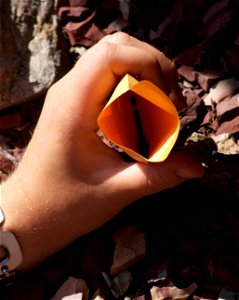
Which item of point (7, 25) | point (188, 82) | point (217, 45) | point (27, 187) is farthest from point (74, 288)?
point (7, 25)

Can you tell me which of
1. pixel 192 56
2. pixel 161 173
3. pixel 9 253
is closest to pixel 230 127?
pixel 192 56

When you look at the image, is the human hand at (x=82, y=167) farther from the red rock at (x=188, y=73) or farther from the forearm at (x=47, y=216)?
the red rock at (x=188, y=73)

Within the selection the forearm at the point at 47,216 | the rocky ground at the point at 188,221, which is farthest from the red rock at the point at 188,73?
the forearm at the point at 47,216

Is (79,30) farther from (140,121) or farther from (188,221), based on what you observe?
(188,221)

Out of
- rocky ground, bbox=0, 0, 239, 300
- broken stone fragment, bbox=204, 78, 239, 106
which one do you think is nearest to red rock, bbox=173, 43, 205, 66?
rocky ground, bbox=0, 0, 239, 300

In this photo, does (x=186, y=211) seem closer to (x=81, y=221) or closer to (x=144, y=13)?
(x=81, y=221)

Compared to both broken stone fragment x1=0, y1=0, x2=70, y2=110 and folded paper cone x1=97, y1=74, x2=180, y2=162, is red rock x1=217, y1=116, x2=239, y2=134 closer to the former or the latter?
folded paper cone x1=97, y1=74, x2=180, y2=162
